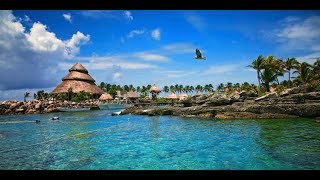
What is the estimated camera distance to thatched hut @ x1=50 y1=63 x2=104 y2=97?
179ft

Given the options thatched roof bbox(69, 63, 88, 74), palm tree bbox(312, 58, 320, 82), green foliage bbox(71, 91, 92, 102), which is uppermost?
thatched roof bbox(69, 63, 88, 74)

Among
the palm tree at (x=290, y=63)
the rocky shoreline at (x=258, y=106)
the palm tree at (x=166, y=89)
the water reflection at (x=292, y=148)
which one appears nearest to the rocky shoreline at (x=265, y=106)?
the rocky shoreline at (x=258, y=106)

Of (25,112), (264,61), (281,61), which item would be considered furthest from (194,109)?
(25,112)

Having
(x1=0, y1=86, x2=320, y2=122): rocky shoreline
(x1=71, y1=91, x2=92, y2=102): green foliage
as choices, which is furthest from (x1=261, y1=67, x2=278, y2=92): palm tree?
(x1=71, y1=91, x2=92, y2=102): green foliage

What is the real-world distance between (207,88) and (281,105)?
70.1 metres

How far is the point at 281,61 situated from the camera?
32656mm

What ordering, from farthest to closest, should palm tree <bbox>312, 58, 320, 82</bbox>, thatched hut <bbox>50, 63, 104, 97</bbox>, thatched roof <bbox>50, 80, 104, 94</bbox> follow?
thatched hut <bbox>50, 63, 104, 97</bbox> < thatched roof <bbox>50, 80, 104, 94</bbox> < palm tree <bbox>312, 58, 320, 82</bbox>

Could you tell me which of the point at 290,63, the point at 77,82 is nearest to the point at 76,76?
the point at 77,82

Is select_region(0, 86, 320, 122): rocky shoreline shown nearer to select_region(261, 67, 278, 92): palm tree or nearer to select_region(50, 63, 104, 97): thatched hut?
select_region(261, 67, 278, 92): palm tree

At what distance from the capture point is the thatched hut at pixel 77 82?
54.6m

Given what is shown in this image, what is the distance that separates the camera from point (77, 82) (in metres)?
55.9

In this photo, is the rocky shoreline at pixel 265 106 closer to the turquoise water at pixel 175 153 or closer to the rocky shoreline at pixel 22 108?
the turquoise water at pixel 175 153
